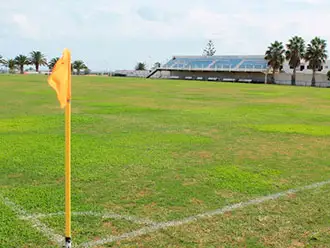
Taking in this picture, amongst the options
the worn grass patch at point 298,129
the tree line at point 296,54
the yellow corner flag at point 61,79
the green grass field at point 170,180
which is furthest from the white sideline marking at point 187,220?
the tree line at point 296,54

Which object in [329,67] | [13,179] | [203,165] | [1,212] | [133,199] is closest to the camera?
[1,212]

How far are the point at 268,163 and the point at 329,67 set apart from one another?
68085mm

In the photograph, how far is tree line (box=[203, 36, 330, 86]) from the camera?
66.4 metres

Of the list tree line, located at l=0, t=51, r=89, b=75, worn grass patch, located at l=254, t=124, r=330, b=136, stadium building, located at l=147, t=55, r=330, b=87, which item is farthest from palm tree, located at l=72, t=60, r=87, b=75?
worn grass patch, located at l=254, t=124, r=330, b=136

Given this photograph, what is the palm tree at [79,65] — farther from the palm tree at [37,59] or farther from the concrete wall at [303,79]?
the concrete wall at [303,79]

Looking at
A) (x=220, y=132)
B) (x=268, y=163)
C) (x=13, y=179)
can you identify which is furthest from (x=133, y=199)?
(x=220, y=132)

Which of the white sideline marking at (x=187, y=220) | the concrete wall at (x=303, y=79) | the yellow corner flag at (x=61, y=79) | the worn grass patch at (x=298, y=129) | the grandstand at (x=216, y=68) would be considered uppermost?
the grandstand at (x=216, y=68)

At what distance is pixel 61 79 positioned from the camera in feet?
10.1

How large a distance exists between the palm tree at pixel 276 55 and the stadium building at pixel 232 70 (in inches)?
66.8

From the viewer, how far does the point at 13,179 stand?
587cm

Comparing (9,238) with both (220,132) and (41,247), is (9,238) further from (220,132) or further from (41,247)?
(220,132)

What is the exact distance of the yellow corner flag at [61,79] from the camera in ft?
10.1

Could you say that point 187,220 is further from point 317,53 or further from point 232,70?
point 232,70

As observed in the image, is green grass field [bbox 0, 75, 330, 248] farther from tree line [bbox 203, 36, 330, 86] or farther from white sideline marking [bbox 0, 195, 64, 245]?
tree line [bbox 203, 36, 330, 86]
